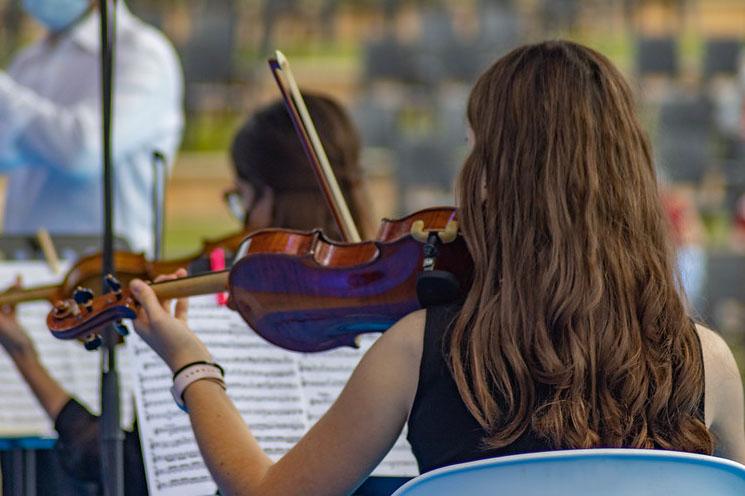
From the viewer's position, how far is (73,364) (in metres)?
2.38

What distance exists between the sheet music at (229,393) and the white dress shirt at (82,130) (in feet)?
4.03

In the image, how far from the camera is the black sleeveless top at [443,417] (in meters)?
1.54

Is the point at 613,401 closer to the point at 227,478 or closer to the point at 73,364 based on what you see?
the point at 227,478

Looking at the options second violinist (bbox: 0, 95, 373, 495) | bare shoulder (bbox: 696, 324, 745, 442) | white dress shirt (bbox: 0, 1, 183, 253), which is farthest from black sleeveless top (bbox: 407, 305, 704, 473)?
white dress shirt (bbox: 0, 1, 183, 253)

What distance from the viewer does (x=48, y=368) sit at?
236 cm

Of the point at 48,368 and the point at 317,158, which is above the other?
the point at 317,158

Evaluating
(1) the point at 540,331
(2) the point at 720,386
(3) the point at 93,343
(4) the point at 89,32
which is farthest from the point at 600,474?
(4) the point at 89,32

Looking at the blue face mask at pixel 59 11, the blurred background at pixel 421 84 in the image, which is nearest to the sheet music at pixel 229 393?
the blue face mask at pixel 59 11

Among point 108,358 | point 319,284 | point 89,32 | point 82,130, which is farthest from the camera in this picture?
point 89,32

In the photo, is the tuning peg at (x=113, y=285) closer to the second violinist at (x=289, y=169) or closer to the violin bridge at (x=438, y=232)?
the violin bridge at (x=438, y=232)

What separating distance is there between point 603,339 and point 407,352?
0.79 ft

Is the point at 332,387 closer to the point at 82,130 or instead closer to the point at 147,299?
the point at 147,299

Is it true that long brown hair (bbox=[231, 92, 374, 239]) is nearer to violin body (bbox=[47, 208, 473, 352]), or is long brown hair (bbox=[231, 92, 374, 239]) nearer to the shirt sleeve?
violin body (bbox=[47, 208, 473, 352])

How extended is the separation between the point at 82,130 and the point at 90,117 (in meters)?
0.05
